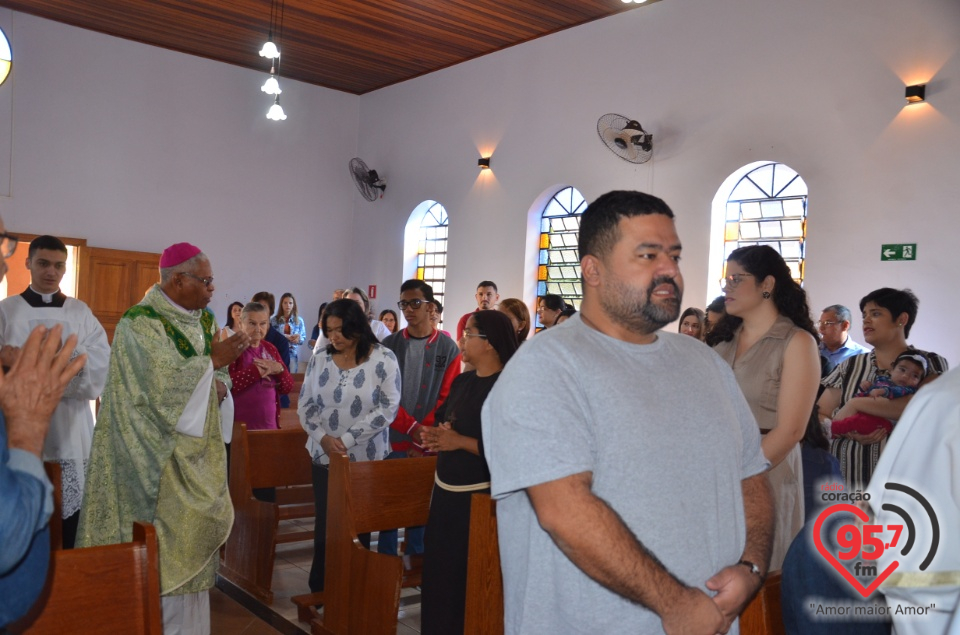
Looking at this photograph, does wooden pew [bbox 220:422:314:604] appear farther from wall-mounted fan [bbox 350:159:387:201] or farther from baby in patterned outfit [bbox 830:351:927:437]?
wall-mounted fan [bbox 350:159:387:201]

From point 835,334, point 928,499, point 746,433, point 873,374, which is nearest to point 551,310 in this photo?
point 835,334

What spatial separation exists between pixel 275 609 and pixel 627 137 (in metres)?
5.68

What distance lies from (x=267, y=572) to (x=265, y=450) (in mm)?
663

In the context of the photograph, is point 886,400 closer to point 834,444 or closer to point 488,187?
point 834,444

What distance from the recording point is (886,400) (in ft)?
11.9

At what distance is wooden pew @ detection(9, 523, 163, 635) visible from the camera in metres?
1.70

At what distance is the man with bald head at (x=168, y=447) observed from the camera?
3.18 meters

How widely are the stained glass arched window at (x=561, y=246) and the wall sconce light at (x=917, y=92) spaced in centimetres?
358

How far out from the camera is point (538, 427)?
149 centimetres

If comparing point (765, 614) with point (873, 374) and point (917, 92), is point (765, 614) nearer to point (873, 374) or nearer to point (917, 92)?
point (873, 374)

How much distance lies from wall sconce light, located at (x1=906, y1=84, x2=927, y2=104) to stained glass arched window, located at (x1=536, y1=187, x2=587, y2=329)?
3.58 m

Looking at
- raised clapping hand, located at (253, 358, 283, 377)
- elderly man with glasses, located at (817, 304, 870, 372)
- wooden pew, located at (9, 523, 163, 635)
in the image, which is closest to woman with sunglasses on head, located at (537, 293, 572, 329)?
elderly man with glasses, located at (817, 304, 870, 372)

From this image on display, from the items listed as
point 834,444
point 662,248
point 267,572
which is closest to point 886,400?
point 834,444

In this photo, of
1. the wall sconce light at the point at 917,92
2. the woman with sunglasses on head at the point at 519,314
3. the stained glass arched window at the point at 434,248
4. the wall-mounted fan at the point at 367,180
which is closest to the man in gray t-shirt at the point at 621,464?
the woman with sunglasses on head at the point at 519,314
